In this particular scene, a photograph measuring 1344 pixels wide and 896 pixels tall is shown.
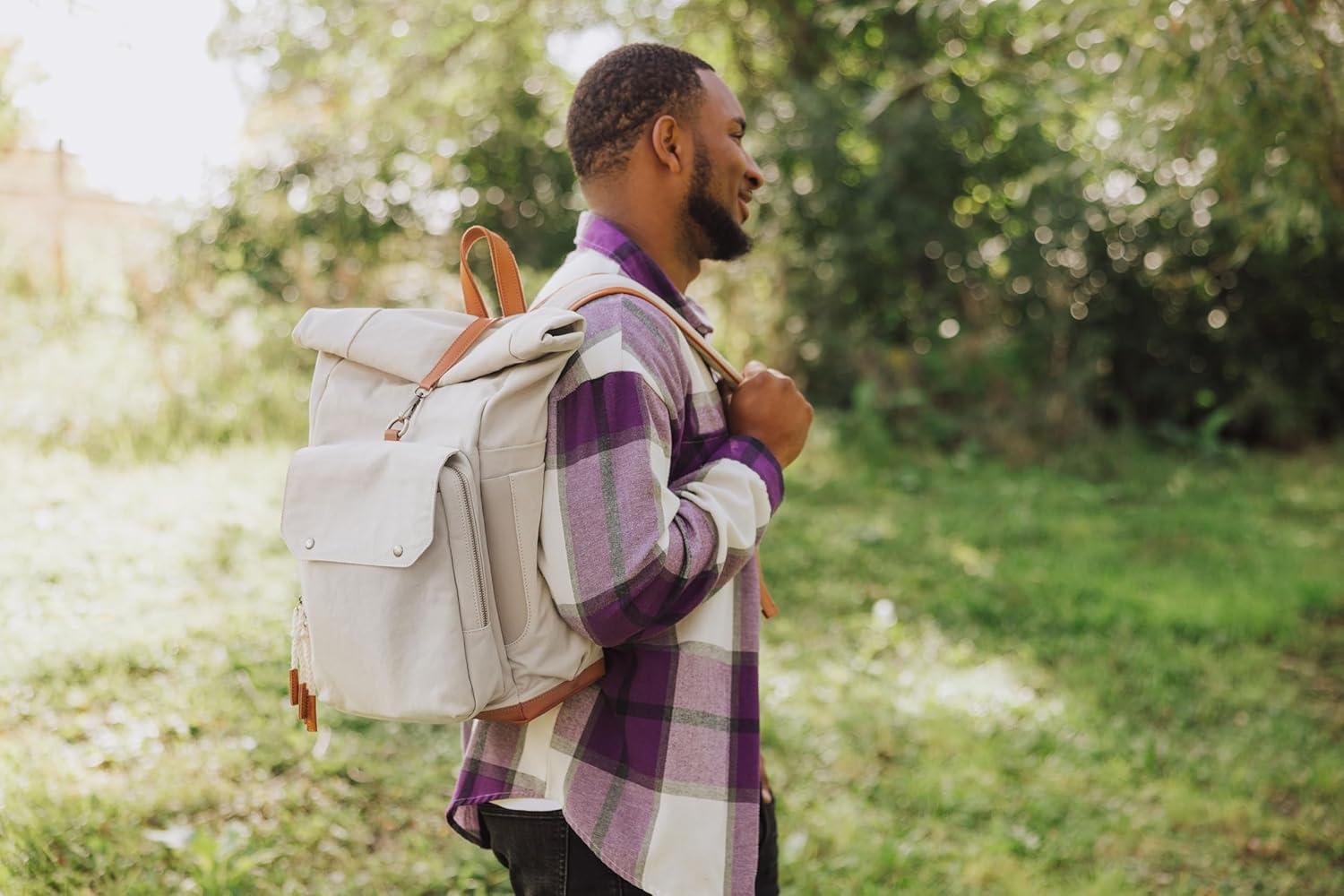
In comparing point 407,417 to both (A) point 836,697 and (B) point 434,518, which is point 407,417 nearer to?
(B) point 434,518

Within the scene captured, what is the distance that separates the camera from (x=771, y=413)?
5.64 feet

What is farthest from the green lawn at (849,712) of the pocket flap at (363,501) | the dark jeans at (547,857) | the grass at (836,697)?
the pocket flap at (363,501)

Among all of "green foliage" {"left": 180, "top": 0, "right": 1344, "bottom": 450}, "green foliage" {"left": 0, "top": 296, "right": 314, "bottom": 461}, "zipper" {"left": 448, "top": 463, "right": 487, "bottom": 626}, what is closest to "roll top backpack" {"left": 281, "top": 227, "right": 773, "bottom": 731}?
"zipper" {"left": 448, "top": 463, "right": 487, "bottom": 626}

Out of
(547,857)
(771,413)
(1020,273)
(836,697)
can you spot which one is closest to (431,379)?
(771,413)

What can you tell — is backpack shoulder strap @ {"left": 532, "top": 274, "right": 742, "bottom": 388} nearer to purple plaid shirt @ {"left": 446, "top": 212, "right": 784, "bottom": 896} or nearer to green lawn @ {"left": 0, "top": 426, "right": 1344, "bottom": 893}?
purple plaid shirt @ {"left": 446, "top": 212, "right": 784, "bottom": 896}

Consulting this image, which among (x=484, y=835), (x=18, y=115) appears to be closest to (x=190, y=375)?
(x=18, y=115)

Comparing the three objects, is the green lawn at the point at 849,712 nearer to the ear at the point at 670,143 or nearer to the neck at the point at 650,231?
the neck at the point at 650,231

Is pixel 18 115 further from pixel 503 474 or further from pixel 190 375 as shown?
pixel 503 474

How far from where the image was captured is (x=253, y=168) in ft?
30.0

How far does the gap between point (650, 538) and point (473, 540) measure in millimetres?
221

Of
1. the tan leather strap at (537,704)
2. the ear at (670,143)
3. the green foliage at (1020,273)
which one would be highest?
the green foliage at (1020,273)

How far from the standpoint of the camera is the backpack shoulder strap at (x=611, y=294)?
1.56m

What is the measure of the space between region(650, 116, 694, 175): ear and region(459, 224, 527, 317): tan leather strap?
29cm

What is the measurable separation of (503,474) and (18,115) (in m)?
4.50
